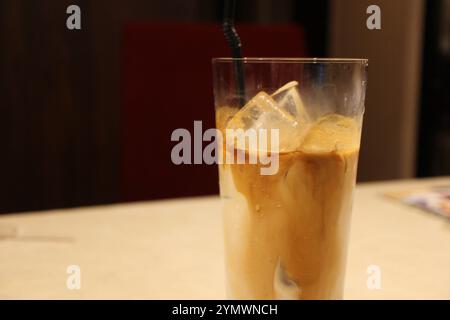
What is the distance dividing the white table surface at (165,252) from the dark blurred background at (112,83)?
1174mm

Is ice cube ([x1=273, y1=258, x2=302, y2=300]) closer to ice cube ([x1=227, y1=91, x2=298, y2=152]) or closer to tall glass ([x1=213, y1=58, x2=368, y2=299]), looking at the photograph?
tall glass ([x1=213, y1=58, x2=368, y2=299])

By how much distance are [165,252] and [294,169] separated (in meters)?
0.36

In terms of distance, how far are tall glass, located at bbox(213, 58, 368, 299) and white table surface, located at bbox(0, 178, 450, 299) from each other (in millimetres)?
164

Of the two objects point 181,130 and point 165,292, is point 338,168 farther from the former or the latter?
point 181,130

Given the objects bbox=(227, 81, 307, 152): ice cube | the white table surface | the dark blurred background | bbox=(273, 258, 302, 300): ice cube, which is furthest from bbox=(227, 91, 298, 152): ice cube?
the dark blurred background

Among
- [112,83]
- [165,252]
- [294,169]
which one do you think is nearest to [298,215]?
[294,169]

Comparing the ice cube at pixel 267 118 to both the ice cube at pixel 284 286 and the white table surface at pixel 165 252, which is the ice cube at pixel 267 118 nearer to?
the ice cube at pixel 284 286

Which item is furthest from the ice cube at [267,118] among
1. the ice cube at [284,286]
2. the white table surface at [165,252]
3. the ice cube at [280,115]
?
the white table surface at [165,252]

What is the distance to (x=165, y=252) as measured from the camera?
812 millimetres

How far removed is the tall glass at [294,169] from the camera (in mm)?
498

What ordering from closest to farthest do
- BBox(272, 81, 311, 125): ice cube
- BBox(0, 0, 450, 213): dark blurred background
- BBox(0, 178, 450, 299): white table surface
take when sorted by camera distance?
BBox(272, 81, 311, 125): ice cube
BBox(0, 178, 450, 299): white table surface
BBox(0, 0, 450, 213): dark blurred background

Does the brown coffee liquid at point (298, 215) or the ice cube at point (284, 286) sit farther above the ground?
the brown coffee liquid at point (298, 215)

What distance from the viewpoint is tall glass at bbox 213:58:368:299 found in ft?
1.63

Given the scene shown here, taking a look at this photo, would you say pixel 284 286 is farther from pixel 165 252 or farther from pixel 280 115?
pixel 165 252
